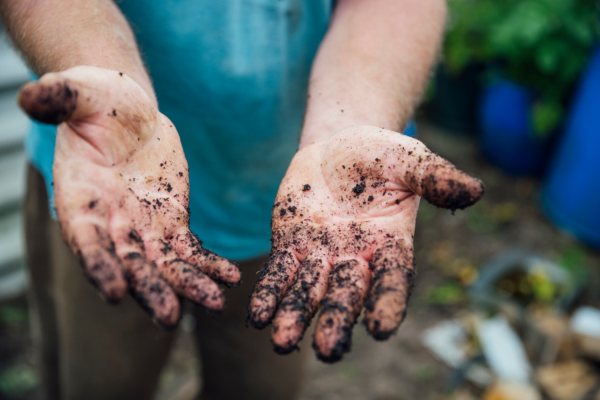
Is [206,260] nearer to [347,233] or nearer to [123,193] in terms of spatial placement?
[123,193]

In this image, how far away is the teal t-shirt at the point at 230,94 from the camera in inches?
59.3

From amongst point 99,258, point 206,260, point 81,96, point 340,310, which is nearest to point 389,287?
point 340,310

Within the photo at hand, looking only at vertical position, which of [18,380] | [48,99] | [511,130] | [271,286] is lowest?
[18,380]

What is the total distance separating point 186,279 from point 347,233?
48cm

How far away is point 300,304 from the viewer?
1052 mm

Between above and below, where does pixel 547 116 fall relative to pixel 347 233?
below

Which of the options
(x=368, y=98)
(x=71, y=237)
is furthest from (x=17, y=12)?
(x=368, y=98)

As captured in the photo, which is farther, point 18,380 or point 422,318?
point 422,318

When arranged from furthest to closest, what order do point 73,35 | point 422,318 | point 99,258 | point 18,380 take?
point 422,318 → point 18,380 → point 73,35 → point 99,258

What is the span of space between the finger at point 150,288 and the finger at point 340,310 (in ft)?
1.07

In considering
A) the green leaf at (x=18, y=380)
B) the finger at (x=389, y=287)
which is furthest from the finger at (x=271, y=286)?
the green leaf at (x=18, y=380)

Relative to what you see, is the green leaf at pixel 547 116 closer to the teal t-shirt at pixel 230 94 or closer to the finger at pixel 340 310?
the teal t-shirt at pixel 230 94

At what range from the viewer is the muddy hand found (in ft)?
3.34

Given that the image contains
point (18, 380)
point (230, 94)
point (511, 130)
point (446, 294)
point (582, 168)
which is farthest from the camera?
point (511, 130)
